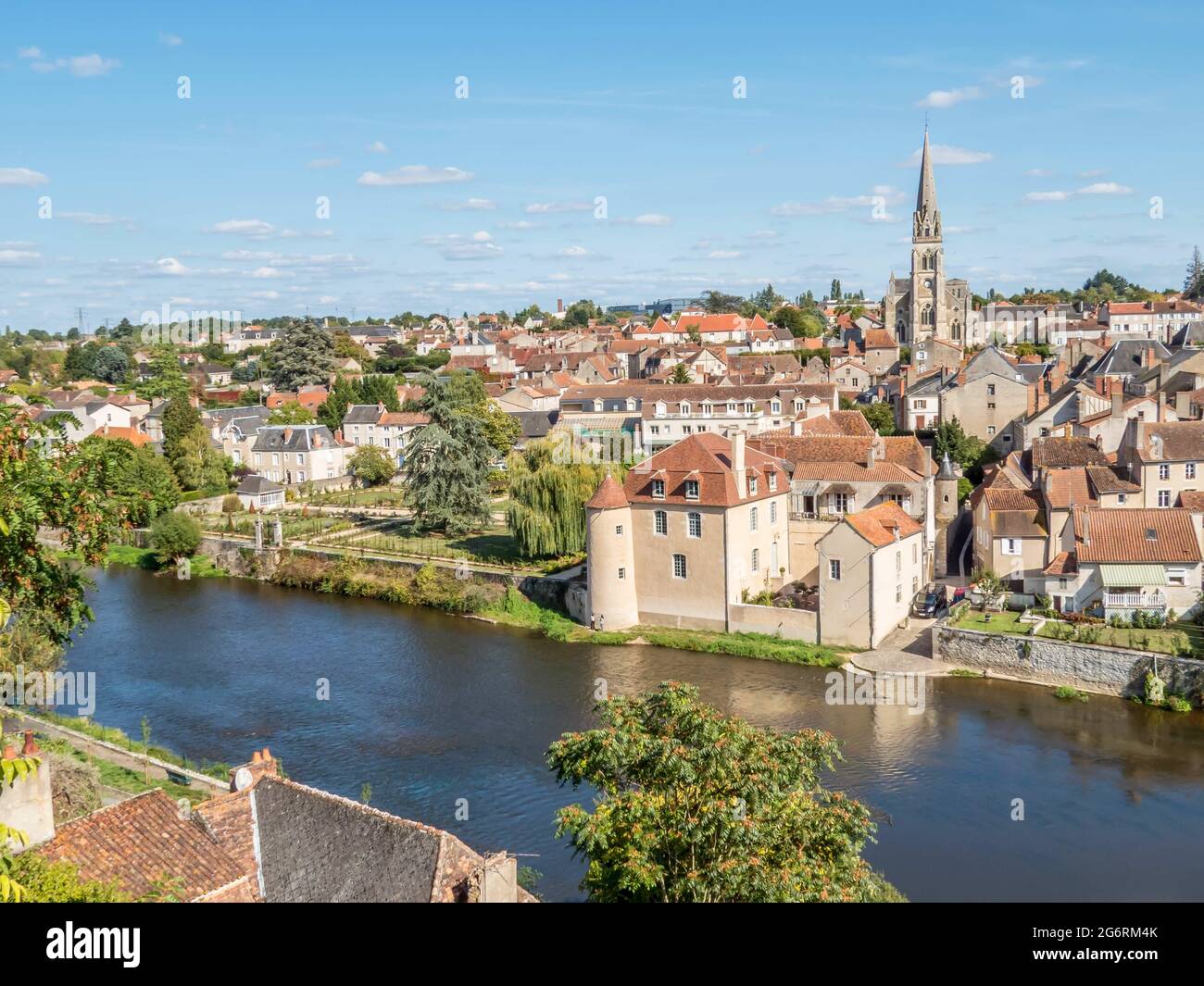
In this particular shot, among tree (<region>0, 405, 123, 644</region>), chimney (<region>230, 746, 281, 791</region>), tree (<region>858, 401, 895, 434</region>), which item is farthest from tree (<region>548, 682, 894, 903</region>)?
tree (<region>858, 401, 895, 434</region>)

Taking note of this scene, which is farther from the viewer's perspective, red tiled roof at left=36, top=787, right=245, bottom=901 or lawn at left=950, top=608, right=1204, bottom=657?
lawn at left=950, top=608, right=1204, bottom=657

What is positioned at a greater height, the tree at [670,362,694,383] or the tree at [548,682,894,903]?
the tree at [670,362,694,383]

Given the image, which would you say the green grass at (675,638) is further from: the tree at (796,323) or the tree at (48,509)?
the tree at (796,323)

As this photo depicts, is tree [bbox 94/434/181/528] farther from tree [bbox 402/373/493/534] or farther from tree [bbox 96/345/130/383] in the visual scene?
tree [bbox 96/345/130/383]

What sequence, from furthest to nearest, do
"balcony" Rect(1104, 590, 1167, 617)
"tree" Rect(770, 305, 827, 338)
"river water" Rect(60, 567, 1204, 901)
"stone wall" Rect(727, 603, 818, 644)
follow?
"tree" Rect(770, 305, 827, 338) → "stone wall" Rect(727, 603, 818, 644) → "balcony" Rect(1104, 590, 1167, 617) → "river water" Rect(60, 567, 1204, 901)

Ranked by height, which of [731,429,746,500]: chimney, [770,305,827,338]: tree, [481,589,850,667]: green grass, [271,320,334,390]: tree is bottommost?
[481,589,850,667]: green grass

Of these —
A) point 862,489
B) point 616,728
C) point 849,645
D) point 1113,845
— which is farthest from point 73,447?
point 862,489

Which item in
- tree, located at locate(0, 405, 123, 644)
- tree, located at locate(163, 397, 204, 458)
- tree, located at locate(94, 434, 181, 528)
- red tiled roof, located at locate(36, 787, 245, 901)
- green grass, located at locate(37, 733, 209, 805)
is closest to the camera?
red tiled roof, located at locate(36, 787, 245, 901)
